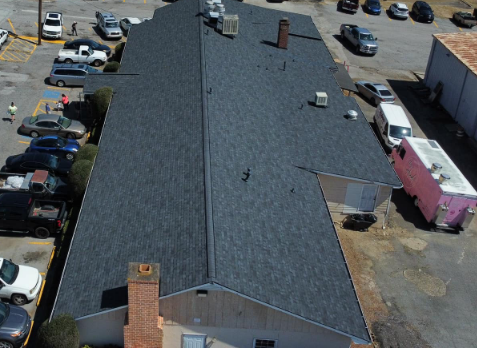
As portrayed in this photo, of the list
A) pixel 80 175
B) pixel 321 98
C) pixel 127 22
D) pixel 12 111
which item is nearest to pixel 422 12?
pixel 127 22

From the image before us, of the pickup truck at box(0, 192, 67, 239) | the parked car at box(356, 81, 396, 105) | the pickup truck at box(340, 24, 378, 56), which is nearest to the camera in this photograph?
the pickup truck at box(0, 192, 67, 239)

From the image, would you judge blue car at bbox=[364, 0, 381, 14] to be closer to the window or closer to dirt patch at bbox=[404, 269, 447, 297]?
dirt patch at bbox=[404, 269, 447, 297]

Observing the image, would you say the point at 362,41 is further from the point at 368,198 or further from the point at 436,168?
the point at 368,198

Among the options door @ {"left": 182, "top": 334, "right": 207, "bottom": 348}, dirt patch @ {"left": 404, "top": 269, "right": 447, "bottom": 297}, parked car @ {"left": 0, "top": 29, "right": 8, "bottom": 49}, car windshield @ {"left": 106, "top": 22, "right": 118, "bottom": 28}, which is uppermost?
car windshield @ {"left": 106, "top": 22, "right": 118, "bottom": 28}

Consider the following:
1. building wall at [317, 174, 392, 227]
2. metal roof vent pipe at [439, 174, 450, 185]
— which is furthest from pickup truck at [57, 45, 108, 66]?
metal roof vent pipe at [439, 174, 450, 185]

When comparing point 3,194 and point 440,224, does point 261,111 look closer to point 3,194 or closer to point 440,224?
point 440,224

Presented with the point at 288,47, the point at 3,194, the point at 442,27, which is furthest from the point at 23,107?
the point at 442,27

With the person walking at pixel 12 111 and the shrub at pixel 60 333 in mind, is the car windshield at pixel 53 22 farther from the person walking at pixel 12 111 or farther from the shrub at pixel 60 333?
the shrub at pixel 60 333
